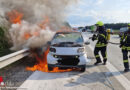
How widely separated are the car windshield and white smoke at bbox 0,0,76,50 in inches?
42.5

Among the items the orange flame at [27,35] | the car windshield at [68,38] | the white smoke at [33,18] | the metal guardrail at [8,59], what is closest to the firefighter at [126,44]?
the car windshield at [68,38]

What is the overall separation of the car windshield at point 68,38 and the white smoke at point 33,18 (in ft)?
3.55

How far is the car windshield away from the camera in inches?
236

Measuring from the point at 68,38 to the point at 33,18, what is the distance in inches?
188

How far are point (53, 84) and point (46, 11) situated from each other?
7.99 m

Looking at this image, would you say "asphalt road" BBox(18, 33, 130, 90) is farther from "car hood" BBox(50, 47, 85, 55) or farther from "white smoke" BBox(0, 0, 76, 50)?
"white smoke" BBox(0, 0, 76, 50)

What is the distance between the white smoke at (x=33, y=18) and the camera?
7.41 m

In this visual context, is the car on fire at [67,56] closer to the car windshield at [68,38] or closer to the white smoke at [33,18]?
the car windshield at [68,38]

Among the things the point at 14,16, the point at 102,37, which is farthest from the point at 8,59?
the point at 14,16

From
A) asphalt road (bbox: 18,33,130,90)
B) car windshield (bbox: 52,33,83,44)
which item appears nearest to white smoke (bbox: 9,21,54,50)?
car windshield (bbox: 52,33,83,44)

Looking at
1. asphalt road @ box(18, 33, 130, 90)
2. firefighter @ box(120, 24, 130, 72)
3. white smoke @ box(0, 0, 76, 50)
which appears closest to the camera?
asphalt road @ box(18, 33, 130, 90)

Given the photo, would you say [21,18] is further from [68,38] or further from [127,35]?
[127,35]

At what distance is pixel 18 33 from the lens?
841 centimetres

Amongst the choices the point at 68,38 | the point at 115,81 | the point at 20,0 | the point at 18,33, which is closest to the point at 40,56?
the point at 68,38
